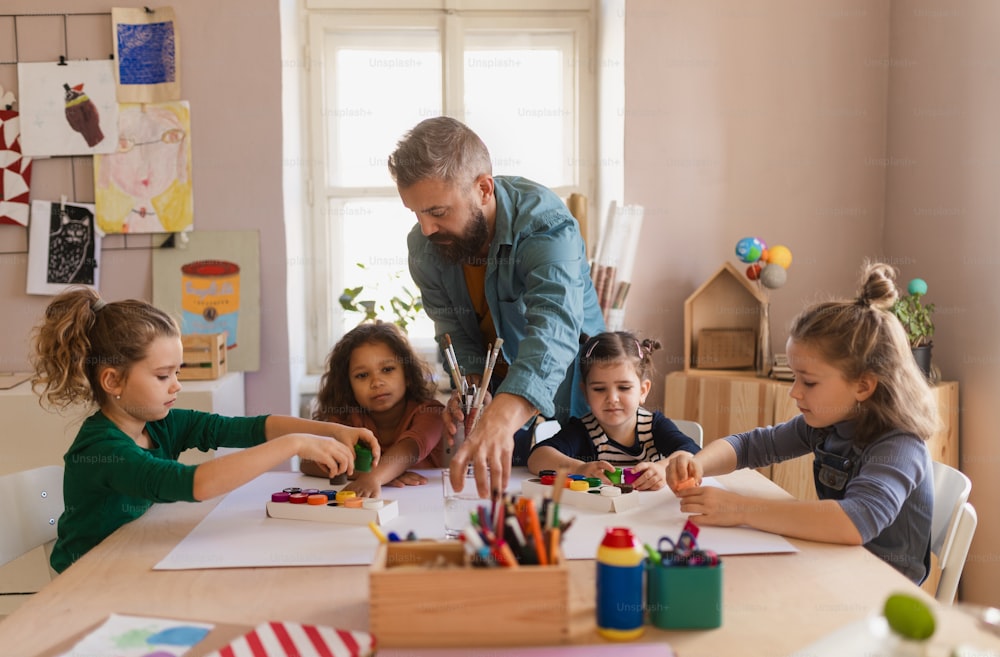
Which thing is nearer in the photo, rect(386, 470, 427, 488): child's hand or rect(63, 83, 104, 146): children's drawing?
rect(386, 470, 427, 488): child's hand

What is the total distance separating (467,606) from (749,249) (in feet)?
7.88

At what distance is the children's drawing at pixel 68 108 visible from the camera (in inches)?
124

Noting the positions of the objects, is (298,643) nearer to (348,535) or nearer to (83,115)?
(348,535)

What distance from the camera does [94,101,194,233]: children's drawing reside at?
3.18 m

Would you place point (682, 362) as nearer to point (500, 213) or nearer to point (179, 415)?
point (500, 213)

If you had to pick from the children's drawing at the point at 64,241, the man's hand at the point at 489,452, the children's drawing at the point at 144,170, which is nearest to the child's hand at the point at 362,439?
the man's hand at the point at 489,452

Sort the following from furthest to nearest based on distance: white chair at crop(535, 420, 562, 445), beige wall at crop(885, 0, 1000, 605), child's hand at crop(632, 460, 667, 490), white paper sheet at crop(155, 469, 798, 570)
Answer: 1. beige wall at crop(885, 0, 1000, 605)
2. white chair at crop(535, 420, 562, 445)
3. child's hand at crop(632, 460, 667, 490)
4. white paper sheet at crop(155, 469, 798, 570)

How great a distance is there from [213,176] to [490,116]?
1.16 m

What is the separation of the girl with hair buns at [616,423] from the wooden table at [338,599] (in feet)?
2.17

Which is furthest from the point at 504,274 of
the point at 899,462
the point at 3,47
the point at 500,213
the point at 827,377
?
the point at 3,47

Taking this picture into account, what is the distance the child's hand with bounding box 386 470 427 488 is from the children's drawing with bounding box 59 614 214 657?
0.72 meters

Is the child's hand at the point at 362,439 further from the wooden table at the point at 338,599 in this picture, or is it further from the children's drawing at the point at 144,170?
the children's drawing at the point at 144,170

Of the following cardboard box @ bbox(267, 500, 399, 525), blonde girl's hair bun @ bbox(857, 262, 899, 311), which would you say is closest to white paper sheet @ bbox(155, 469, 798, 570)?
cardboard box @ bbox(267, 500, 399, 525)

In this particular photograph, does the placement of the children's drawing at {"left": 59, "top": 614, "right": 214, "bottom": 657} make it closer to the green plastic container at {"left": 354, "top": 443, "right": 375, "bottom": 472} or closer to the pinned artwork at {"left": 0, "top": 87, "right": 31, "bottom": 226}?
the green plastic container at {"left": 354, "top": 443, "right": 375, "bottom": 472}
